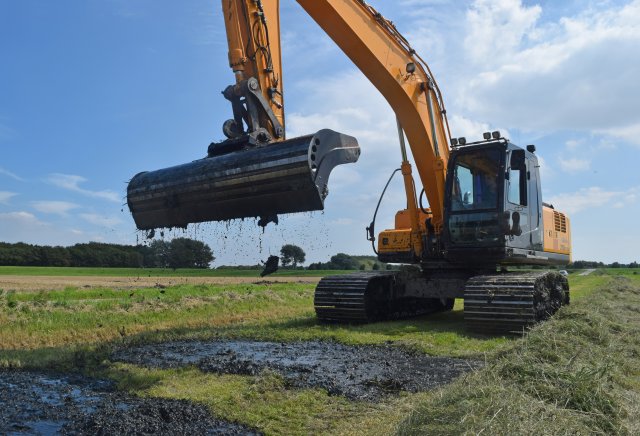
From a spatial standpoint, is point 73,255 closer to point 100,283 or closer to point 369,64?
point 100,283

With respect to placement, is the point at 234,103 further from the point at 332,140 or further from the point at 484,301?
the point at 484,301

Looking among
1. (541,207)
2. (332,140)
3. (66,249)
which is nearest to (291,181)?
(332,140)

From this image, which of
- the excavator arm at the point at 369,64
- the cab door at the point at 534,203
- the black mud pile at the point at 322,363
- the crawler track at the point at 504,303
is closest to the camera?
the black mud pile at the point at 322,363

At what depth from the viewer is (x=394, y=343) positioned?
28.2ft

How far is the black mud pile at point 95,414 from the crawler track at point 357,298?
19.4 feet

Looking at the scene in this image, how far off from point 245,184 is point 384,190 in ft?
17.5

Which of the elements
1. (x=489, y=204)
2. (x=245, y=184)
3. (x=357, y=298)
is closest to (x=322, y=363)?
(x=245, y=184)

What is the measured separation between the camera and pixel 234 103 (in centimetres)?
768

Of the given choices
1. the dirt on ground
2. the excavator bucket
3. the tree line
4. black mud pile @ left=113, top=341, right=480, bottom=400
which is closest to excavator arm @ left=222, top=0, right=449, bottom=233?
the excavator bucket

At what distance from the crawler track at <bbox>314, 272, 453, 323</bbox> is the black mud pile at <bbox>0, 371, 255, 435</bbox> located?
5.92m

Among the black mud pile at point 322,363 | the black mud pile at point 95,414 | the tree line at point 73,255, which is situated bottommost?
the black mud pile at point 95,414

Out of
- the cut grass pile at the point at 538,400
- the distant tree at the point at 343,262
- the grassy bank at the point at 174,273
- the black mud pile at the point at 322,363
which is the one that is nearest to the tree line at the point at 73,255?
the grassy bank at the point at 174,273

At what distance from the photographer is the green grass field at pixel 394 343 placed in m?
3.83

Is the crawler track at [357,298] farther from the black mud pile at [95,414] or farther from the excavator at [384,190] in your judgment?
the black mud pile at [95,414]
